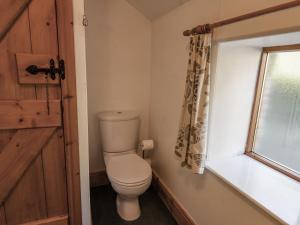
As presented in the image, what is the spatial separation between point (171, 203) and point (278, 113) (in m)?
1.18

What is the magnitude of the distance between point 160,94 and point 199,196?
1000mm

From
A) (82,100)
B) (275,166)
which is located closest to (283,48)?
(275,166)

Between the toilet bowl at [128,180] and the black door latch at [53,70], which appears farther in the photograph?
the toilet bowl at [128,180]

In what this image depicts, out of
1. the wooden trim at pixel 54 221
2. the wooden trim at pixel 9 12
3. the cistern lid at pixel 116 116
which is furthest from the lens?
the cistern lid at pixel 116 116

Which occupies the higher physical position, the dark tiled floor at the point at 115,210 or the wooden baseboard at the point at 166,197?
the wooden baseboard at the point at 166,197

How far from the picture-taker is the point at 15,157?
50.9 inches

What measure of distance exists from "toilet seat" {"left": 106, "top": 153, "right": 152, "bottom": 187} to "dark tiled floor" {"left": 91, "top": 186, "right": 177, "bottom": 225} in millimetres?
406

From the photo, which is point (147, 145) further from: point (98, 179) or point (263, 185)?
point (263, 185)

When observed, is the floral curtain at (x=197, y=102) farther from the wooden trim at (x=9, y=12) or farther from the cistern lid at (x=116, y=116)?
the wooden trim at (x=9, y=12)

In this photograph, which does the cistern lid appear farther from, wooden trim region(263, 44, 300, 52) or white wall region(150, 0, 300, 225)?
wooden trim region(263, 44, 300, 52)

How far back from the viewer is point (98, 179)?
2254mm

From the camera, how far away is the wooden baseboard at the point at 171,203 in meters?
1.67

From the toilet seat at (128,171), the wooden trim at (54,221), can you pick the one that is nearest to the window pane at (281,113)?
the toilet seat at (128,171)

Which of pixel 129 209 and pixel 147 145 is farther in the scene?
pixel 147 145
